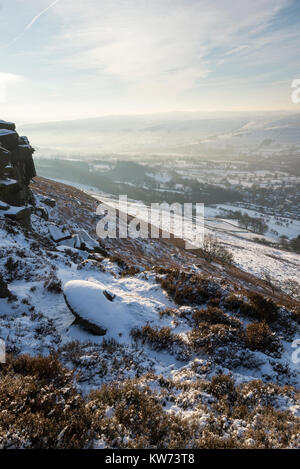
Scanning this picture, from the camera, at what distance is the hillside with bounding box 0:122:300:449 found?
4.78 m

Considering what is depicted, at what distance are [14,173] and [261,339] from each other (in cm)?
2354

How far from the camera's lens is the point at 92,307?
29.3 ft

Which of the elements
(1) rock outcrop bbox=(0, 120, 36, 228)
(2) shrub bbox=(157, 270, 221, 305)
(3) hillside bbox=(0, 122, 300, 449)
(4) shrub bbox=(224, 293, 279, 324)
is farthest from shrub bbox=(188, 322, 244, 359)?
(1) rock outcrop bbox=(0, 120, 36, 228)

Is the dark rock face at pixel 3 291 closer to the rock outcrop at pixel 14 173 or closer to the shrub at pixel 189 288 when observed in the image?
the shrub at pixel 189 288

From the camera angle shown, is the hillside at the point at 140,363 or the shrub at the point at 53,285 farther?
the shrub at the point at 53,285

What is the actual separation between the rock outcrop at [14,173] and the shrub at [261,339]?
18.4 m

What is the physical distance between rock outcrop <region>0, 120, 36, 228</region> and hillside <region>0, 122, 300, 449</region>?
6376 millimetres

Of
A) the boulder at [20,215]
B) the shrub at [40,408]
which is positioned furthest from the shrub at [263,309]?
the boulder at [20,215]

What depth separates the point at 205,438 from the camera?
4.71m

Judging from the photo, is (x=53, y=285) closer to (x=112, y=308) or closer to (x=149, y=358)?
(x=112, y=308)

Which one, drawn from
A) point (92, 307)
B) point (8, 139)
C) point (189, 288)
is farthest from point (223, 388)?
point (8, 139)

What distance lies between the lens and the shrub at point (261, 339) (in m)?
8.62

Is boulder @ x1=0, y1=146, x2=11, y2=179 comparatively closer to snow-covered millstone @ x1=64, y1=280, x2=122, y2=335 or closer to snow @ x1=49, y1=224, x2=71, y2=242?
snow @ x1=49, y1=224, x2=71, y2=242

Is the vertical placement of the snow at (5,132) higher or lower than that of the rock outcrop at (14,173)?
higher
